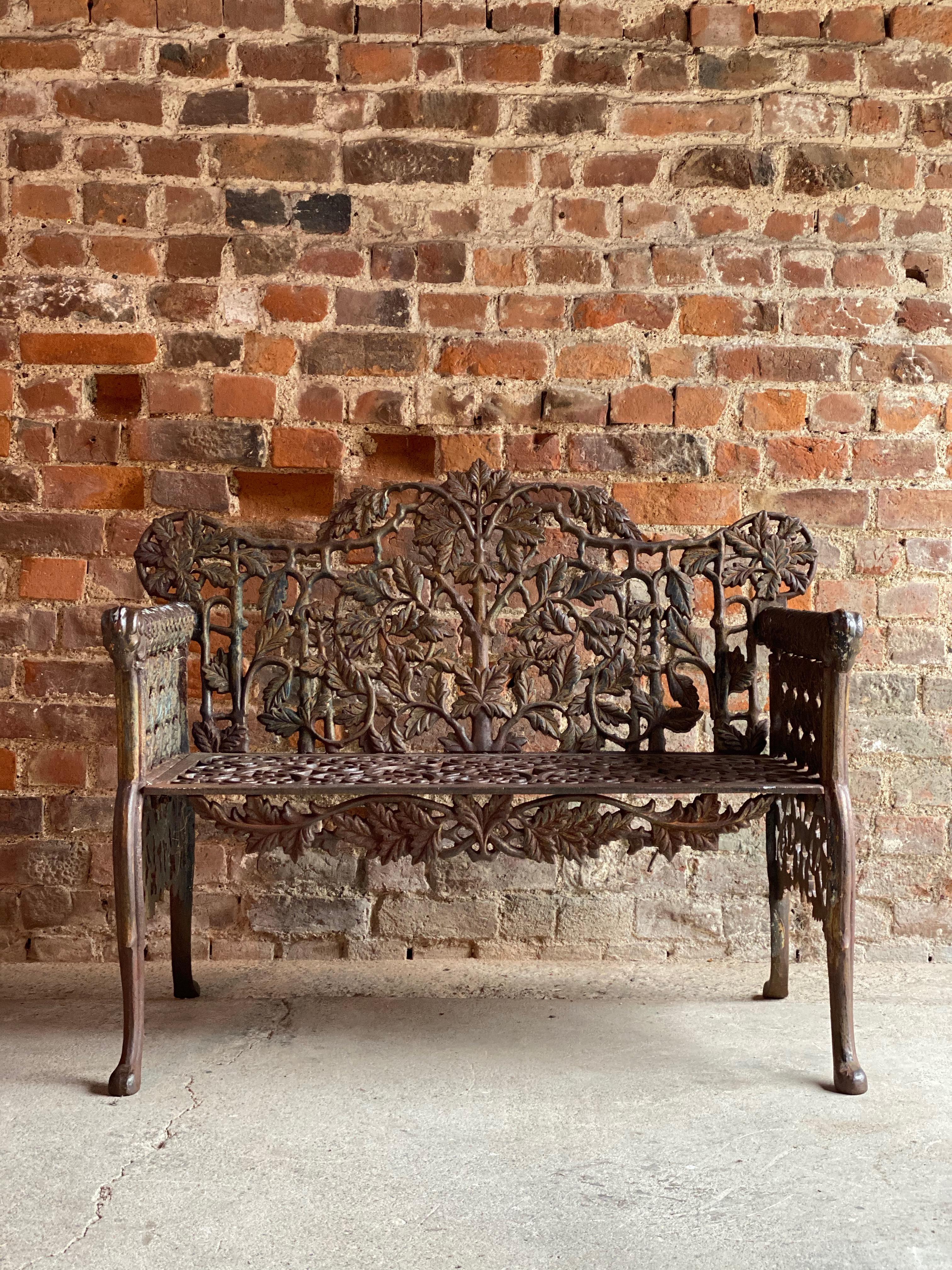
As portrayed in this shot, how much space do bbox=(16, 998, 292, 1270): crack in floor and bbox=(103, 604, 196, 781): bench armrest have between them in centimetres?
59

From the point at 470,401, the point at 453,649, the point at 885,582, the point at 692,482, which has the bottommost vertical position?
the point at 453,649

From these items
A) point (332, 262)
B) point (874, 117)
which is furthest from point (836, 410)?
point (332, 262)

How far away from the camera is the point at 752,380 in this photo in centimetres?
287

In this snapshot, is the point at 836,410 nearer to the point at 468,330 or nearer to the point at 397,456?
the point at 468,330

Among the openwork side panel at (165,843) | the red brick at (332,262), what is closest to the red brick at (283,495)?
the red brick at (332,262)

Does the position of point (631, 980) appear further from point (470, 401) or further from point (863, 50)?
point (863, 50)

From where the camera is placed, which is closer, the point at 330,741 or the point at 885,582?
the point at 330,741

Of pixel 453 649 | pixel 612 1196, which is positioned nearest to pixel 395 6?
pixel 453 649

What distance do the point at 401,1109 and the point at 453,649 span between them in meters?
1.16

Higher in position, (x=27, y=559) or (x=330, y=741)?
(x=27, y=559)

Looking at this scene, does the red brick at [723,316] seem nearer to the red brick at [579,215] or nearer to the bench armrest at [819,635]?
the red brick at [579,215]

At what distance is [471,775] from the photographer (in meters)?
2.29

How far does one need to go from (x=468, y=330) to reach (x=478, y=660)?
848 millimetres

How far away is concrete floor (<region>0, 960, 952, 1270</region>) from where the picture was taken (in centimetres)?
158
